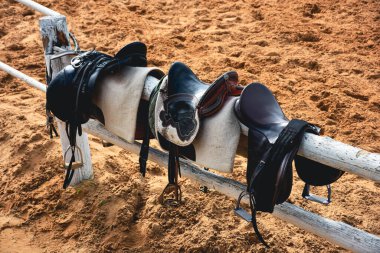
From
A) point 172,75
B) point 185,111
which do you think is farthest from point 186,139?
point 172,75

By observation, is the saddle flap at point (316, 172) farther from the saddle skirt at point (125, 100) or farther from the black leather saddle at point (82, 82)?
the black leather saddle at point (82, 82)

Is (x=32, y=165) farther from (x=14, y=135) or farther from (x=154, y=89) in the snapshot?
(x=154, y=89)

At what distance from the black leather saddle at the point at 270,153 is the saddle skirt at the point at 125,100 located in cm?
52

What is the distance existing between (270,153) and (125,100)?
0.76 meters

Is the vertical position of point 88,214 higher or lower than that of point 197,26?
lower

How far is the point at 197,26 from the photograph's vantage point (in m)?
5.38

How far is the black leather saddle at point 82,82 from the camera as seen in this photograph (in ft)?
6.73

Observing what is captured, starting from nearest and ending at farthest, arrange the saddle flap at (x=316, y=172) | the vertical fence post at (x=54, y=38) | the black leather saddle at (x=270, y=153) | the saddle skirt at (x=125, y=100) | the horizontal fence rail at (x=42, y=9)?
1. the black leather saddle at (x=270, y=153)
2. the saddle flap at (x=316, y=172)
3. the saddle skirt at (x=125, y=100)
4. the vertical fence post at (x=54, y=38)
5. the horizontal fence rail at (x=42, y=9)

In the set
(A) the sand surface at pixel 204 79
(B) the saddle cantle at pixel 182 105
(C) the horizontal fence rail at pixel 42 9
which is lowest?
(A) the sand surface at pixel 204 79

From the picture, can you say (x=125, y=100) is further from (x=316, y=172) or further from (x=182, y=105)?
(x=316, y=172)

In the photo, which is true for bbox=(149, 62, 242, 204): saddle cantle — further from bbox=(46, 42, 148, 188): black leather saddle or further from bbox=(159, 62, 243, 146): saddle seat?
bbox=(46, 42, 148, 188): black leather saddle

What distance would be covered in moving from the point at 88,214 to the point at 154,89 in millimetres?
1156

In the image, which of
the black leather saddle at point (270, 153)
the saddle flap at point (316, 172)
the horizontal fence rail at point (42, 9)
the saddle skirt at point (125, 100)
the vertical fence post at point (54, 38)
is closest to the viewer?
the black leather saddle at point (270, 153)

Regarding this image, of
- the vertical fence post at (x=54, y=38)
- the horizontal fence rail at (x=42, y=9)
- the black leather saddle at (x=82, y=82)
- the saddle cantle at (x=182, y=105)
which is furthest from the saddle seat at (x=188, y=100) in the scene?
the horizontal fence rail at (x=42, y=9)
